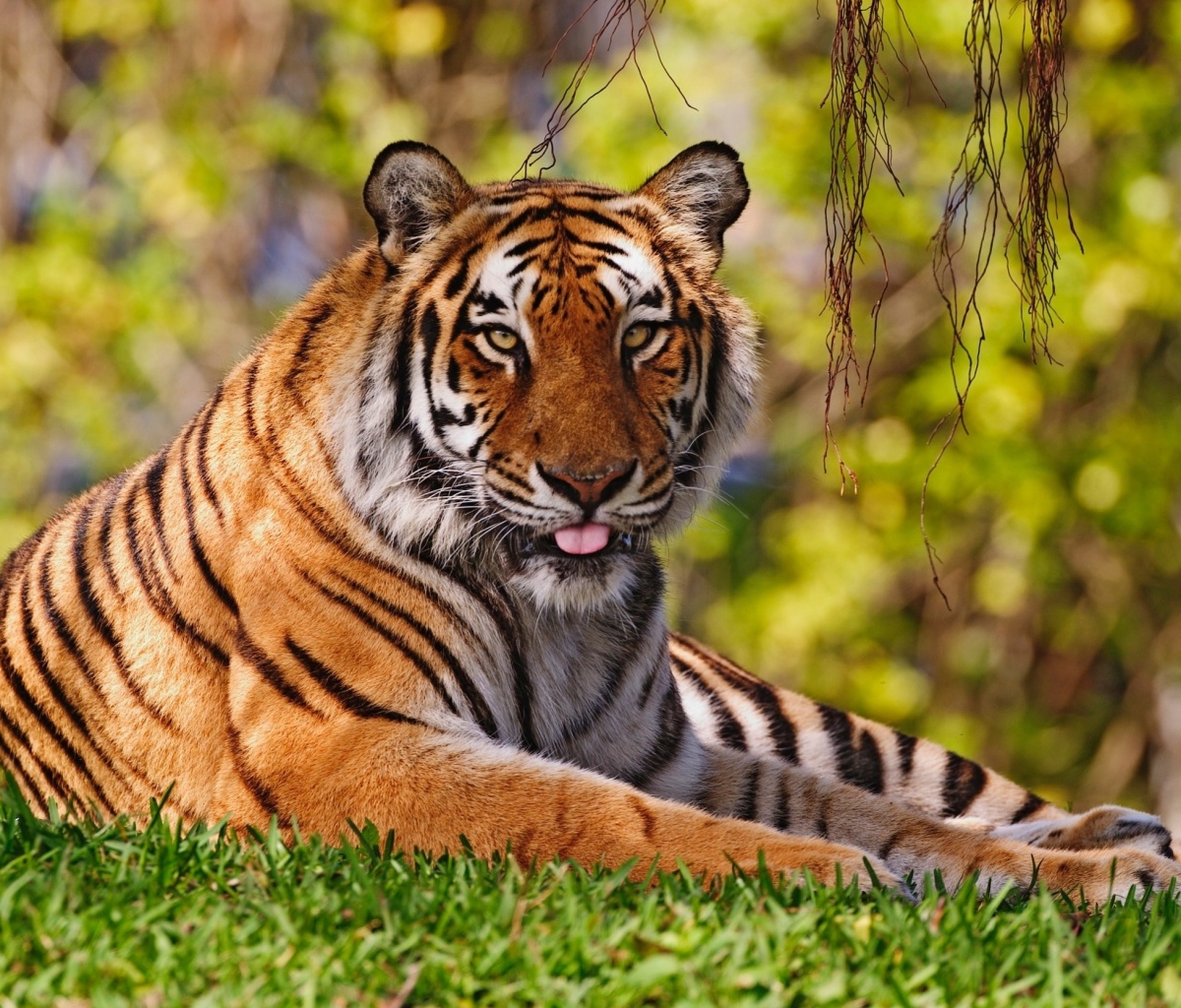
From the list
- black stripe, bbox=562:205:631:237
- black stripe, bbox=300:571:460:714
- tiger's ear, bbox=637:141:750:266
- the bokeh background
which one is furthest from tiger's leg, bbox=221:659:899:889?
the bokeh background

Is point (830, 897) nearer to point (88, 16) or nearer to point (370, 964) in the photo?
point (370, 964)

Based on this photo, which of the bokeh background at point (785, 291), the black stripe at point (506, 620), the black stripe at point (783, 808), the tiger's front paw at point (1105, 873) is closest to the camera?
the tiger's front paw at point (1105, 873)

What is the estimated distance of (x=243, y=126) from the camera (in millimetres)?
10445

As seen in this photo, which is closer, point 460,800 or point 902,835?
point 460,800

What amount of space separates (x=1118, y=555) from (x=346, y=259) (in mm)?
7618

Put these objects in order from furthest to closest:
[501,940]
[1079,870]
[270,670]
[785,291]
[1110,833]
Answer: [785,291] → [1110,833] → [270,670] → [1079,870] → [501,940]

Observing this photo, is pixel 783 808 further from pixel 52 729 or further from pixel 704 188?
pixel 52 729

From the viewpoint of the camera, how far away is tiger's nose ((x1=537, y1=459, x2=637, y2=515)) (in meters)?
3.47

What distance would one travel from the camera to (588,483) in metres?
3.47

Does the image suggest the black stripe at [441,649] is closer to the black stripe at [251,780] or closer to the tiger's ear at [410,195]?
the black stripe at [251,780]

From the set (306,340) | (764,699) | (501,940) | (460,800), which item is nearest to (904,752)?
(764,699)

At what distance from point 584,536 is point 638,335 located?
0.52 m

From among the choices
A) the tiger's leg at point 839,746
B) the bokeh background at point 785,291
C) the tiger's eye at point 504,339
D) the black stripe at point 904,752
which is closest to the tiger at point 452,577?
the tiger's eye at point 504,339

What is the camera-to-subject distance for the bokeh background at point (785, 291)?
30.8 feet
